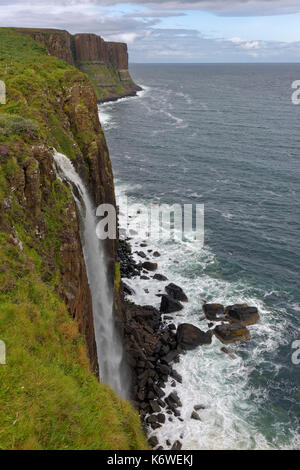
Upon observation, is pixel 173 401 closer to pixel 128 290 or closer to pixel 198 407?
pixel 198 407

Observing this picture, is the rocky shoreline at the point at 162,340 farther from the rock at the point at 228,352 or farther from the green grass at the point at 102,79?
the green grass at the point at 102,79

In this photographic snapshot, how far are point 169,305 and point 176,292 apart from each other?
2412 millimetres

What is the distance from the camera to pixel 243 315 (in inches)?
1497

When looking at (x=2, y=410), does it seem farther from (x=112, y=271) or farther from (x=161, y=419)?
(x=112, y=271)

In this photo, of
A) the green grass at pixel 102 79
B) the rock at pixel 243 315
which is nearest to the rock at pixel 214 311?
the rock at pixel 243 315

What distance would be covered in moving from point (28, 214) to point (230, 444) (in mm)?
22260

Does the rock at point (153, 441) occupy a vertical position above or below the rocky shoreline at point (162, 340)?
below

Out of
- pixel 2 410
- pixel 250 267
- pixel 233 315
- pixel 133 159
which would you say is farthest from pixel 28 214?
pixel 133 159

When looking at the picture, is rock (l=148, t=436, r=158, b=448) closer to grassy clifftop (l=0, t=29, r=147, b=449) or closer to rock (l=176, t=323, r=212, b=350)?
grassy clifftop (l=0, t=29, r=147, b=449)

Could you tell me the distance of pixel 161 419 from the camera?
89.4 feet

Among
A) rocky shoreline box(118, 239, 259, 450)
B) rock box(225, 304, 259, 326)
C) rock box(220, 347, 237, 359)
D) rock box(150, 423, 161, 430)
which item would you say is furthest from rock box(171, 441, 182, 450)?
rock box(225, 304, 259, 326)

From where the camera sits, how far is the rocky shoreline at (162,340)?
27953 mm

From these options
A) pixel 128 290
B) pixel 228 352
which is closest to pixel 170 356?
pixel 228 352

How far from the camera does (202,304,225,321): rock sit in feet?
127
